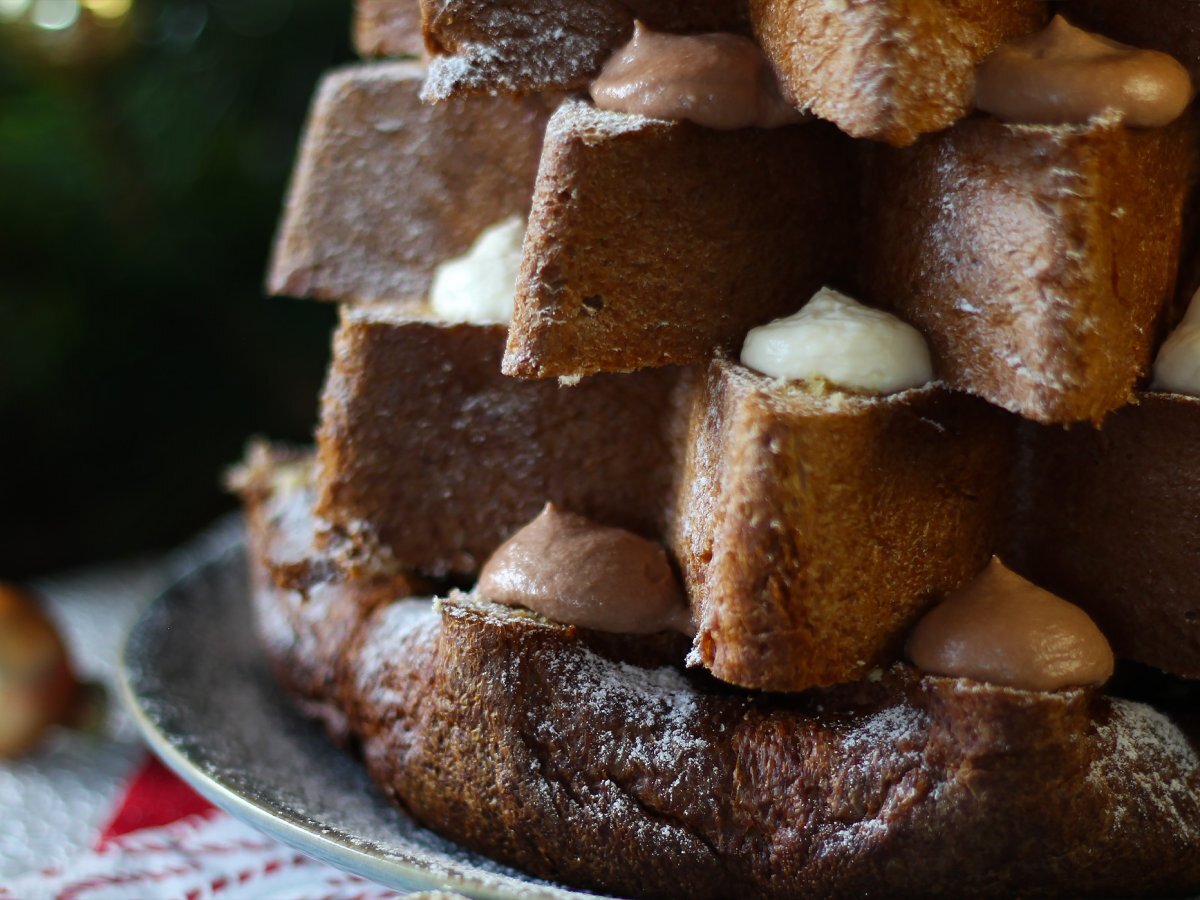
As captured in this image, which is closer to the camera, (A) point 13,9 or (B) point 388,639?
(B) point 388,639

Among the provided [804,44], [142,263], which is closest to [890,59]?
[804,44]

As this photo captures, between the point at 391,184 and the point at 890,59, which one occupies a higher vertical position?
the point at 890,59

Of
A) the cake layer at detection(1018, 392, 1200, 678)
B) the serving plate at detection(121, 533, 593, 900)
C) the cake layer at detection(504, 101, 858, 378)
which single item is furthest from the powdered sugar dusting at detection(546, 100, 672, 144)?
the serving plate at detection(121, 533, 593, 900)

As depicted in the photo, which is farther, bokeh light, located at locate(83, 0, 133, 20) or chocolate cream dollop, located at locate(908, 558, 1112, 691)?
bokeh light, located at locate(83, 0, 133, 20)

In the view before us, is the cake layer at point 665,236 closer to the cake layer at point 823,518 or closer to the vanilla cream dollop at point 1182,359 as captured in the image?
the cake layer at point 823,518

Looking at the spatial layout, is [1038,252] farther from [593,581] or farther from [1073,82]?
[593,581]

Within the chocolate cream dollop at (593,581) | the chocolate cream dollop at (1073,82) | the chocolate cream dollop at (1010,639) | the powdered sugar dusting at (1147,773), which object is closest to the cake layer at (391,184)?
the chocolate cream dollop at (593,581)

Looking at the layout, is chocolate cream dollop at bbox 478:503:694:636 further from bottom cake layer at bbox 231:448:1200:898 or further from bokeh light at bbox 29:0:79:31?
bokeh light at bbox 29:0:79:31
